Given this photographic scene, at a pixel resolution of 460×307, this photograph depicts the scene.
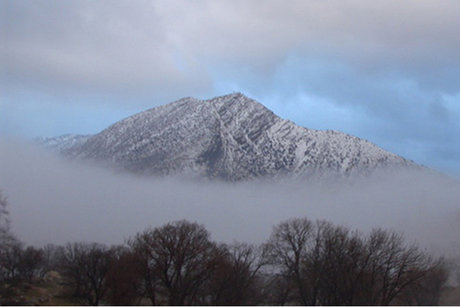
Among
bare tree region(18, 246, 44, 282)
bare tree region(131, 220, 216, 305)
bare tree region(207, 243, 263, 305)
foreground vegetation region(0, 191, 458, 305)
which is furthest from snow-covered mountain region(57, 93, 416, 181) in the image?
bare tree region(131, 220, 216, 305)

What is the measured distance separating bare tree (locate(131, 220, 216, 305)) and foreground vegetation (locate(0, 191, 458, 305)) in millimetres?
60

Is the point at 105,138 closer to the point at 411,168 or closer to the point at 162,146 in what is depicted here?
the point at 162,146

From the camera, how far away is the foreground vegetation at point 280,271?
92.3 ft

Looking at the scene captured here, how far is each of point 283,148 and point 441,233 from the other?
100670mm

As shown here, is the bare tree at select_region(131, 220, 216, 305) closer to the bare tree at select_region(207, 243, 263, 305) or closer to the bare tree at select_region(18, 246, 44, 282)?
the bare tree at select_region(207, 243, 263, 305)

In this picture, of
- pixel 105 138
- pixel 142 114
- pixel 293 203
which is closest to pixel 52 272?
pixel 293 203

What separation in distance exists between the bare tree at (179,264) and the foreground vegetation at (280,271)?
60mm

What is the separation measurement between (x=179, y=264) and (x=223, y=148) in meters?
A: 141

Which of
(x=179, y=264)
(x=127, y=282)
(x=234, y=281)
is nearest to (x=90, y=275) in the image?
(x=127, y=282)

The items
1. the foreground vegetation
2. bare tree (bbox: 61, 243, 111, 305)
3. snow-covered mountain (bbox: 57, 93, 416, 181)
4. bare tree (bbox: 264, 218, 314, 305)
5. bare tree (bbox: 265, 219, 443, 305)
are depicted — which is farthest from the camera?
snow-covered mountain (bbox: 57, 93, 416, 181)

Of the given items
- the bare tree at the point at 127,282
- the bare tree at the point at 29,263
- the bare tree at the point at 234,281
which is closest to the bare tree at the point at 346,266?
the bare tree at the point at 234,281

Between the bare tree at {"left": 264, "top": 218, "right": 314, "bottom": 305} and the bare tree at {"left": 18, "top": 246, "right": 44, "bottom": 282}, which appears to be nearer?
the bare tree at {"left": 264, "top": 218, "right": 314, "bottom": 305}

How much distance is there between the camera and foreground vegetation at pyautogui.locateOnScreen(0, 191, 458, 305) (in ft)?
92.3

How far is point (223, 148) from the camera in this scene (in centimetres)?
17050
